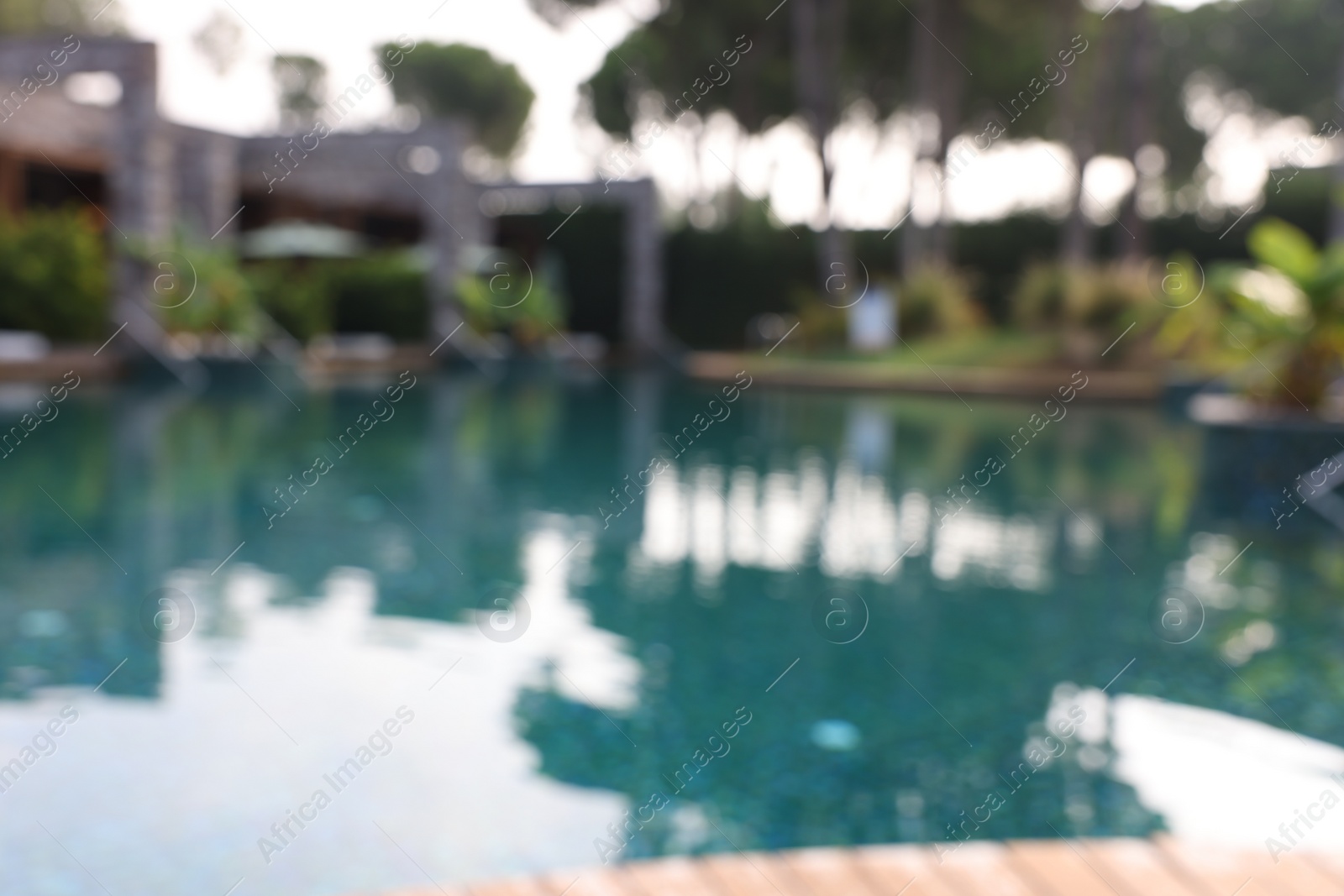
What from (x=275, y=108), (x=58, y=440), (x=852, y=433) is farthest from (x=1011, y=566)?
(x=275, y=108)

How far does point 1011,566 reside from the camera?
554 centimetres

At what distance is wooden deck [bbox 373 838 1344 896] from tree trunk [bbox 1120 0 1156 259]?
18.0 meters

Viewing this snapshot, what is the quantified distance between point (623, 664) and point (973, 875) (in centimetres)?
196

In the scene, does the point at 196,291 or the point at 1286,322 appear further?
the point at 196,291

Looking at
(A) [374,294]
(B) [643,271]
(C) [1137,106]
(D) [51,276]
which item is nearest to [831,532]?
(D) [51,276]

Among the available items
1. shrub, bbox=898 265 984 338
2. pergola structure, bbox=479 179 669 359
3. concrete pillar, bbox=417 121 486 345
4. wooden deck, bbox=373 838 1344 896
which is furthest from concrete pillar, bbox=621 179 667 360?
wooden deck, bbox=373 838 1344 896

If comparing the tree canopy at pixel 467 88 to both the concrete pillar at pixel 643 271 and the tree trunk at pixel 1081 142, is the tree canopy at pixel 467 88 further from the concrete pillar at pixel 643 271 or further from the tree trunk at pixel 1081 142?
the tree trunk at pixel 1081 142

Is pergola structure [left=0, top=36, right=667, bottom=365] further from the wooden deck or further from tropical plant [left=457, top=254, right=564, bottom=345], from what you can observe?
the wooden deck

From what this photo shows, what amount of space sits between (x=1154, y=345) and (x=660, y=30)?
44.3 ft

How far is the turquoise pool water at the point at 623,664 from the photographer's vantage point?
274cm

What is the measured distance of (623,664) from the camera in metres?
3.93

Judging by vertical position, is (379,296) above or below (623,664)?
above

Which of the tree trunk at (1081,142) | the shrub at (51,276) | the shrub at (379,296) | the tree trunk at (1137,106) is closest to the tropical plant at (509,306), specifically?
the shrub at (379,296)

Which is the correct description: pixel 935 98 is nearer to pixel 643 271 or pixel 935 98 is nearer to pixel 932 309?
pixel 932 309
